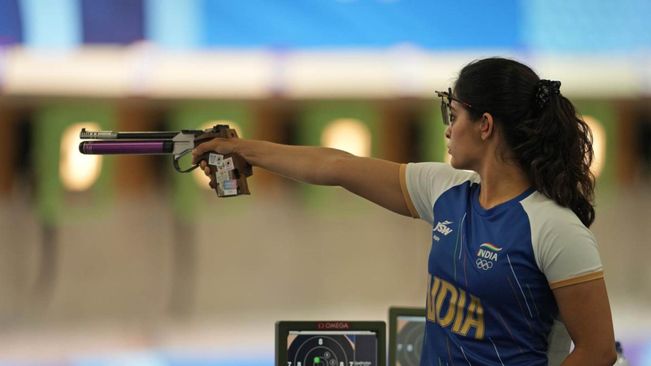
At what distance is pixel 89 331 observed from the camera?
12.5 ft

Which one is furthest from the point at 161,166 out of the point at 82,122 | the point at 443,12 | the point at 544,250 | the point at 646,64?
the point at 544,250

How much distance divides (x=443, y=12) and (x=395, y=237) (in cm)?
103

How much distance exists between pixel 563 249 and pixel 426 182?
0.34 meters

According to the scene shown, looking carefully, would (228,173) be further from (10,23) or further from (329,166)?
(10,23)

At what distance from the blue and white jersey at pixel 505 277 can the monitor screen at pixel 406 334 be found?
2.00 ft

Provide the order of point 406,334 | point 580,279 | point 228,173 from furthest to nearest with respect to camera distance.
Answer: point 406,334 < point 228,173 < point 580,279

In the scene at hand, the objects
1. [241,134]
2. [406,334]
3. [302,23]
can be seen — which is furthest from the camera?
[241,134]

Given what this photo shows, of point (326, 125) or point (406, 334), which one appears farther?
point (326, 125)

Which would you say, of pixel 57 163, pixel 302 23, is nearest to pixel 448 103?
pixel 302 23

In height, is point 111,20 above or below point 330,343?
above

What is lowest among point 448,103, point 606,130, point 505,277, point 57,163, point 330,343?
point 330,343

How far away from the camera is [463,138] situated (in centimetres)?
153

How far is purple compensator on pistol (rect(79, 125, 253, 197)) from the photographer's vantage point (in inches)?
73.7

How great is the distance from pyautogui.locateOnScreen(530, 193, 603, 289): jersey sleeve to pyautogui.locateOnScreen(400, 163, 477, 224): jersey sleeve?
237 millimetres
